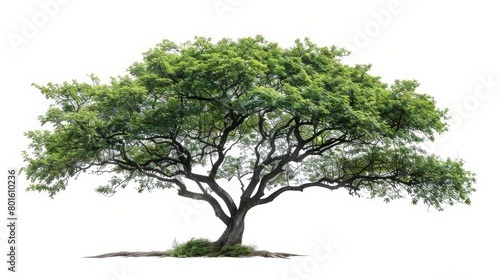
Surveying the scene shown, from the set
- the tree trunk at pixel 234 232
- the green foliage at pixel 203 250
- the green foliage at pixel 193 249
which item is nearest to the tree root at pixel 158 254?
the green foliage at pixel 203 250

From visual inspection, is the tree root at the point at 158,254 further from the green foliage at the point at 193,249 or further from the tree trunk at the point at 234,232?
the tree trunk at the point at 234,232

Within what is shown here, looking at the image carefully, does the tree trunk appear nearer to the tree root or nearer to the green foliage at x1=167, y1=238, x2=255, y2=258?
the green foliage at x1=167, y1=238, x2=255, y2=258

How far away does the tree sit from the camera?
1282 centimetres

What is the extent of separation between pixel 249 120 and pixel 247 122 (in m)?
0.24

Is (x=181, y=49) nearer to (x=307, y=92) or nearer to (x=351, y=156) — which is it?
(x=307, y=92)

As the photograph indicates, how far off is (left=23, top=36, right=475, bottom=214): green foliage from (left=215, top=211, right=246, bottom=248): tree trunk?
0.84 ft

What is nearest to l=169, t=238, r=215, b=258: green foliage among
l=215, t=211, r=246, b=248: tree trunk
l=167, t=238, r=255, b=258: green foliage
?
l=167, t=238, r=255, b=258: green foliage

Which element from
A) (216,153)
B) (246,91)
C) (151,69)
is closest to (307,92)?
(246,91)

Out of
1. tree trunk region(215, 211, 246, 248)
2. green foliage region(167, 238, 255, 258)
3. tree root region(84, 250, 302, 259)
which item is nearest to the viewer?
green foliage region(167, 238, 255, 258)

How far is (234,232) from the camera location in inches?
621

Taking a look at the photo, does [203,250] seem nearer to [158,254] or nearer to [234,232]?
[234,232]

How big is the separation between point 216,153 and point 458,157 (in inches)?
247

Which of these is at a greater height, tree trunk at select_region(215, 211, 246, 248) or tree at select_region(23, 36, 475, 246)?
tree at select_region(23, 36, 475, 246)

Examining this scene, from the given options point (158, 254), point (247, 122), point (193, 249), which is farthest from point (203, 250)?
point (247, 122)
